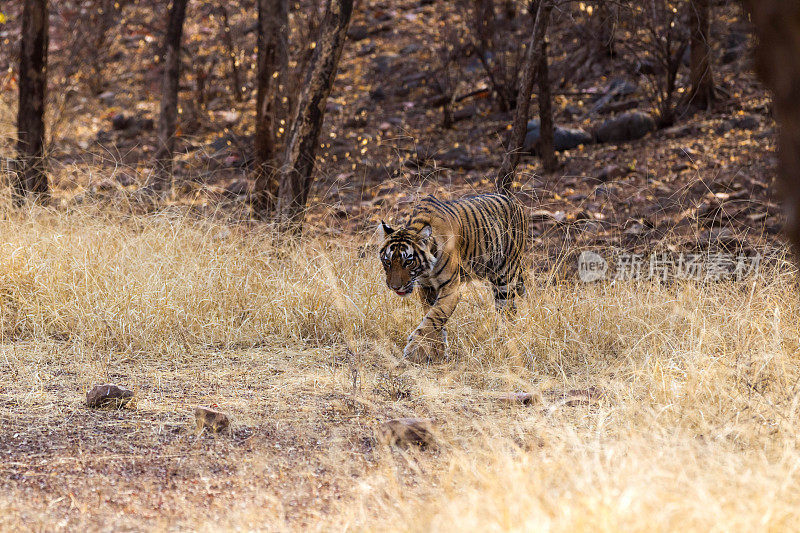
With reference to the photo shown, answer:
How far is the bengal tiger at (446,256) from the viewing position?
4.49 metres

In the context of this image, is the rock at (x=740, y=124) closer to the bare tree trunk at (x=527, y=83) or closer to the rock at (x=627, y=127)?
the rock at (x=627, y=127)

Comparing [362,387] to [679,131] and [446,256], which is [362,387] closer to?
[446,256]

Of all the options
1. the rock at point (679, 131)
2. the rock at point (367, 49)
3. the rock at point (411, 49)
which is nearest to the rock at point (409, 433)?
the rock at point (679, 131)

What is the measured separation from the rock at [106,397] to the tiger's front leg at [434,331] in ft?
5.04

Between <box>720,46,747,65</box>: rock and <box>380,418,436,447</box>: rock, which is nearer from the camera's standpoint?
<box>380,418,436,447</box>: rock

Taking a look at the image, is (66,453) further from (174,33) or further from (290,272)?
(174,33)

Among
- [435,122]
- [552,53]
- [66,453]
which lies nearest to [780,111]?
[66,453]

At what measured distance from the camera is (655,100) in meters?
10.9

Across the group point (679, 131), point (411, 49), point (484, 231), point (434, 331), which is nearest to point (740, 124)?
point (679, 131)

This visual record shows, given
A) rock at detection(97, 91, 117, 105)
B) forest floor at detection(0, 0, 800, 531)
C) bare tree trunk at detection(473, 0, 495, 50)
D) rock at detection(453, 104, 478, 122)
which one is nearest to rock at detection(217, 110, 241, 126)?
rock at detection(97, 91, 117, 105)

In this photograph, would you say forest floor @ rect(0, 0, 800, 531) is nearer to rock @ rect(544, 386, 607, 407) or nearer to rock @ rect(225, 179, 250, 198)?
rock @ rect(544, 386, 607, 407)

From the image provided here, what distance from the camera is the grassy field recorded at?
2.50 metres

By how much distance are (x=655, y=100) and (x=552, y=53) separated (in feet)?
10.4

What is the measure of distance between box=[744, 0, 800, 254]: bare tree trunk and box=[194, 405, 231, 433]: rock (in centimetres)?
229
